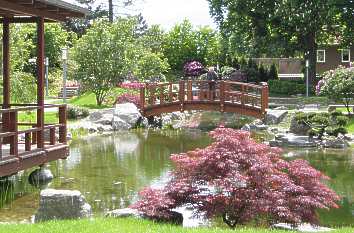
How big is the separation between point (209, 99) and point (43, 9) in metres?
16.6

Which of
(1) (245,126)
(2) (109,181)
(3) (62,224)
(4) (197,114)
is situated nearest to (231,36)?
(4) (197,114)

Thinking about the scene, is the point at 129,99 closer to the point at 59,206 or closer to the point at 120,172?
the point at 120,172

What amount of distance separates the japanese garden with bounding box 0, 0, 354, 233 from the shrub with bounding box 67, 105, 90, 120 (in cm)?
7

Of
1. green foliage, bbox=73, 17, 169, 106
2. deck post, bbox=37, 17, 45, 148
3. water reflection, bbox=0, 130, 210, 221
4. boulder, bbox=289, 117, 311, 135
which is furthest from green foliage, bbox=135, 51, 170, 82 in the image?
deck post, bbox=37, 17, 45, 148

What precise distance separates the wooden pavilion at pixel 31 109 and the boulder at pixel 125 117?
13491mm

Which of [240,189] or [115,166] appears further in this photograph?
[115,166]

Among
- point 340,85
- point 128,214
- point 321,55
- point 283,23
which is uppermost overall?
point 283,23

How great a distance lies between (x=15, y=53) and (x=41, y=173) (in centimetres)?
1071

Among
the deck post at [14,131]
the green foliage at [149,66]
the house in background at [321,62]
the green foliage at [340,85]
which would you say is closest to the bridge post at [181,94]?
the green foliage at [340,85]

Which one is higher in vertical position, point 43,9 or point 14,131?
point 43,9

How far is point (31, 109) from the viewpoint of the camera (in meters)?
14.3

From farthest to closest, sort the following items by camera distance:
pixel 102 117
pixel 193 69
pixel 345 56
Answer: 1. pixel 345 56
2. pixel 193 69
3. pixel 102 117

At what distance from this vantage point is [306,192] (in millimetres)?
10156

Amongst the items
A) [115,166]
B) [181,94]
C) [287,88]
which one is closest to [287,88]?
[287,88]
